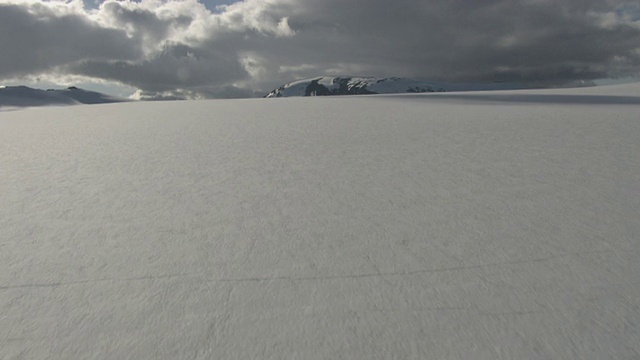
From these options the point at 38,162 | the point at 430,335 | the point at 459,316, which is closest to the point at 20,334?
the point at 430,335

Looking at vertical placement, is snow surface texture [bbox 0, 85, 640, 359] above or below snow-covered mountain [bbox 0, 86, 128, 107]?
→ below

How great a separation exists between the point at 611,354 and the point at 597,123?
20.1 feet

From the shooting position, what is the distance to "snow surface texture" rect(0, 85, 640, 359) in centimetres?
170

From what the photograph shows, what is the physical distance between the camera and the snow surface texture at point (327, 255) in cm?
170

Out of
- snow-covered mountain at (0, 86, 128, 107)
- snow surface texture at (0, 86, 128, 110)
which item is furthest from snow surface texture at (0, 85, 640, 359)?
snow-covered mountain at (0, 86, 128, 107)

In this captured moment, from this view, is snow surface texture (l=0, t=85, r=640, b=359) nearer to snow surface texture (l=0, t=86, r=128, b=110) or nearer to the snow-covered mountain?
snow surface texture (l=0, t=86, r=128, b=110)

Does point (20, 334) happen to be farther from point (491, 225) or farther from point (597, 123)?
point (597, 123)

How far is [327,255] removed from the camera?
2379 mm

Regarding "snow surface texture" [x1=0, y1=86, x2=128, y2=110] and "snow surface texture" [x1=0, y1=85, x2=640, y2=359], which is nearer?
"snow surface texture" [x1=0, y1=85, x2=640, y2=359]

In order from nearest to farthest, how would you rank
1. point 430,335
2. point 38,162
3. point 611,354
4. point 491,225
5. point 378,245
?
point 611,354 → point 430,335 → point 378,245 → point 491,225 → point 38,162

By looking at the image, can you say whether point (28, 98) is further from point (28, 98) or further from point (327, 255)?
point (327, 255)

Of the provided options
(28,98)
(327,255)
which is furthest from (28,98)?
(327,255)

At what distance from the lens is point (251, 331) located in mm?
1731

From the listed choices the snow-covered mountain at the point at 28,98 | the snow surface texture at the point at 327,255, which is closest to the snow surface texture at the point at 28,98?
the snow-covered mountain at the point at 28,98
